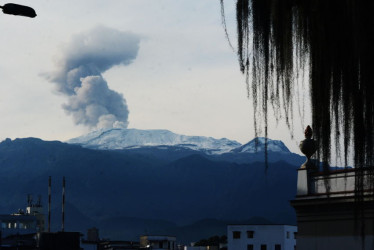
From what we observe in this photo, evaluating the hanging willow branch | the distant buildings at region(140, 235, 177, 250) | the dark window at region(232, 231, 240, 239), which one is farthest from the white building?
the hanging willow branch

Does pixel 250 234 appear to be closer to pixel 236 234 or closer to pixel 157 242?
pixel 236 234

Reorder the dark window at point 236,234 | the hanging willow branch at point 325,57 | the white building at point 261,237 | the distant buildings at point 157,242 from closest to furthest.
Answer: the hanging willow branch at point 325,57 < the dark window at point 236,234 < the white building at point 261,237 < the distant buildings at point 157,242

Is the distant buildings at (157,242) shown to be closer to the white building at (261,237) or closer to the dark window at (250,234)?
the white building at (261,237)

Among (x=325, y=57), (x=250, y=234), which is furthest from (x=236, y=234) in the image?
(x=325, y=57)

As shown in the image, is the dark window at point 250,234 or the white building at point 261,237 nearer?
the white building at point 261,237

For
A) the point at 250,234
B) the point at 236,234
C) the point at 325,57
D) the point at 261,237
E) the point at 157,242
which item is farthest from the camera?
the point at 157,242

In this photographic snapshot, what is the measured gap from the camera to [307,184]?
1102 inches

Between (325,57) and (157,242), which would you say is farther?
(157,242)

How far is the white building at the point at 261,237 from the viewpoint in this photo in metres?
136

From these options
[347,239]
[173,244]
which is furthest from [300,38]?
[173,244]

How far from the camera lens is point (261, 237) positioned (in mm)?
137750

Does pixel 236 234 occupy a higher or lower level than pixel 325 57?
lower

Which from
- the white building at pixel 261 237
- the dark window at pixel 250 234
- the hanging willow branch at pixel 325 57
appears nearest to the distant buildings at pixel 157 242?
the white building at pixel 261 237

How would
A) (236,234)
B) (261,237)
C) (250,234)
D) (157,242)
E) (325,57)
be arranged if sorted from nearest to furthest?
1. (325,57)
2. (236,234)
3. (250,234)
4. (261,237)
5. (157,242)
